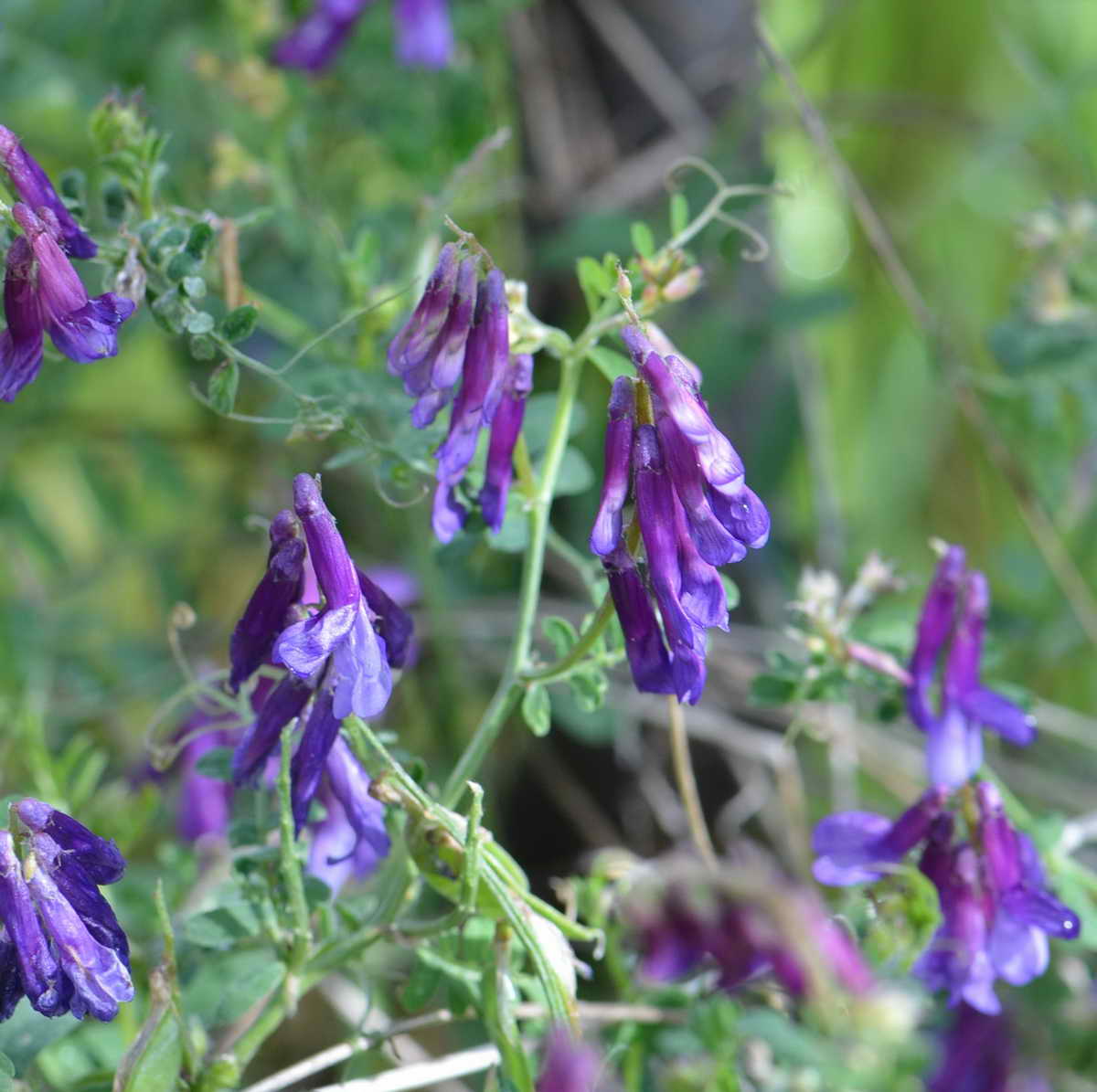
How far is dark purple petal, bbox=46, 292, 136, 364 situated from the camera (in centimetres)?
73

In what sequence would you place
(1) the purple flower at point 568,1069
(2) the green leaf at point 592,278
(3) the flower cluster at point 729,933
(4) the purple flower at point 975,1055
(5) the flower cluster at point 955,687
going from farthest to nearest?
1. (4) the purple flower at point 975,1055
2. (3) the flower cluster at point 729,933
3. (5) the flower cluster at point 955,687
4. (2) the green leaf at point 592,278
5. (1) the purple flower at point 568,1069

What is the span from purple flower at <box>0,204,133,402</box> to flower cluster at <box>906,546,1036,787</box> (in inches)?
22.0

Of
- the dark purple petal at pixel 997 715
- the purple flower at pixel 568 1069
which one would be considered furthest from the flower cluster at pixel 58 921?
the dark purple petal at pixel 997 715

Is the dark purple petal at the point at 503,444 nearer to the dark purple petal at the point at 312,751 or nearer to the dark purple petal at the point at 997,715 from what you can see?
the dark purple petal at the point at 312,751

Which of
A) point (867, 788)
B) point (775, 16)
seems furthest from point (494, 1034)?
point (775, 16)

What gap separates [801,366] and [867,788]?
633 mm

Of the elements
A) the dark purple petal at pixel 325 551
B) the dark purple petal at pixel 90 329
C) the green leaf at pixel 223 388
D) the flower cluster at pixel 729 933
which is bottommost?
the flower cluster at pixel 729 933

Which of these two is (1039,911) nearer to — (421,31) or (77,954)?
(77,954)

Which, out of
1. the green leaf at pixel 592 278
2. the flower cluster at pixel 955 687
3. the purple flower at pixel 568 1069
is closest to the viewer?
the purple flower at pixel 568 1069

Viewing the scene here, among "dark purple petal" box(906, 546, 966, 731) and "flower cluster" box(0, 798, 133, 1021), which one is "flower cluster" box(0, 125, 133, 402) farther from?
"dark purple petal" box(906, 546, 966, 731)

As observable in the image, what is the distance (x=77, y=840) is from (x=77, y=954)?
0.05m

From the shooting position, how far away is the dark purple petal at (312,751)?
29.0 inches

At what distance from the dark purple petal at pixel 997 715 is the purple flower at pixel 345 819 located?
1.34ft

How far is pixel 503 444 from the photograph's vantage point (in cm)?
82
